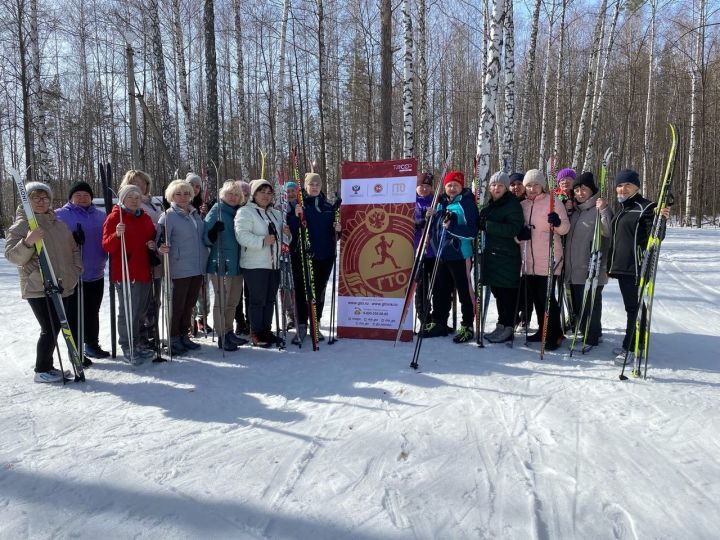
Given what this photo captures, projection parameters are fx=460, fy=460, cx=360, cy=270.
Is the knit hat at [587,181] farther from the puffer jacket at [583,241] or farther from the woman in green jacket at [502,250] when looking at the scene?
the woman in green jacket at [502,250]

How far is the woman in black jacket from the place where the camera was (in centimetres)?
423

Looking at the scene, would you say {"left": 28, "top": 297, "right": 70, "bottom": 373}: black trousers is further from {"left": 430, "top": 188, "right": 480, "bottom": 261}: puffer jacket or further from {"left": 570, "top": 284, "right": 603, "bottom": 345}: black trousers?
{"left": 570, "top": 284, "right": 603, "bottom": 345}: black trousers

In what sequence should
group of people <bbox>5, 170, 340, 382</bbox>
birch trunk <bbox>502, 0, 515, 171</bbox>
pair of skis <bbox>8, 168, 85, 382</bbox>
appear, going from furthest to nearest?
birch trunk <bbox>502, 0, 515, 171</bbox>
group of people <bbox>5, 170, 340, 382</bbox>
pair of skis <bbox>8, 168, 85, 382</bbox>

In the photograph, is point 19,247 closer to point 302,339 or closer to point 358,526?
point 302,339

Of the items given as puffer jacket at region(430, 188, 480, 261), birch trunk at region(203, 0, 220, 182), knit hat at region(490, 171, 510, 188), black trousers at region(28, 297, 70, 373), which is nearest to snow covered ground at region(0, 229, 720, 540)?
black trousers at region(28, 297, 70, 373)

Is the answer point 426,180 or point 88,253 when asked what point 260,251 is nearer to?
point 88,253

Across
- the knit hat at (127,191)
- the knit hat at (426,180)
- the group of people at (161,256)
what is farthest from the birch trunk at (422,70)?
the knit hat at (127,191)

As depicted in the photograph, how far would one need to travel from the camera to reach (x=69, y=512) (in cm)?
236

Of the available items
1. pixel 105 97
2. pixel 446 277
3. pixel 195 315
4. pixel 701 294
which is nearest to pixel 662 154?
pixel 701 294

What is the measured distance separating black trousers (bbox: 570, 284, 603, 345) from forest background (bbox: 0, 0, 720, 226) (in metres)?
6.92

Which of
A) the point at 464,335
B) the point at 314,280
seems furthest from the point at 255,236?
the point at 464,335

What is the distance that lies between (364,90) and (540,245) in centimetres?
1893

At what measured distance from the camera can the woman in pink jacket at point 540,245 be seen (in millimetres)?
4793

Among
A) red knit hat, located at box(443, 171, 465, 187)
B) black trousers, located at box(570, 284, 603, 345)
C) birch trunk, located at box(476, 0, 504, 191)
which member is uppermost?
birch trunk, located at box(476, 0, 504, 191)
